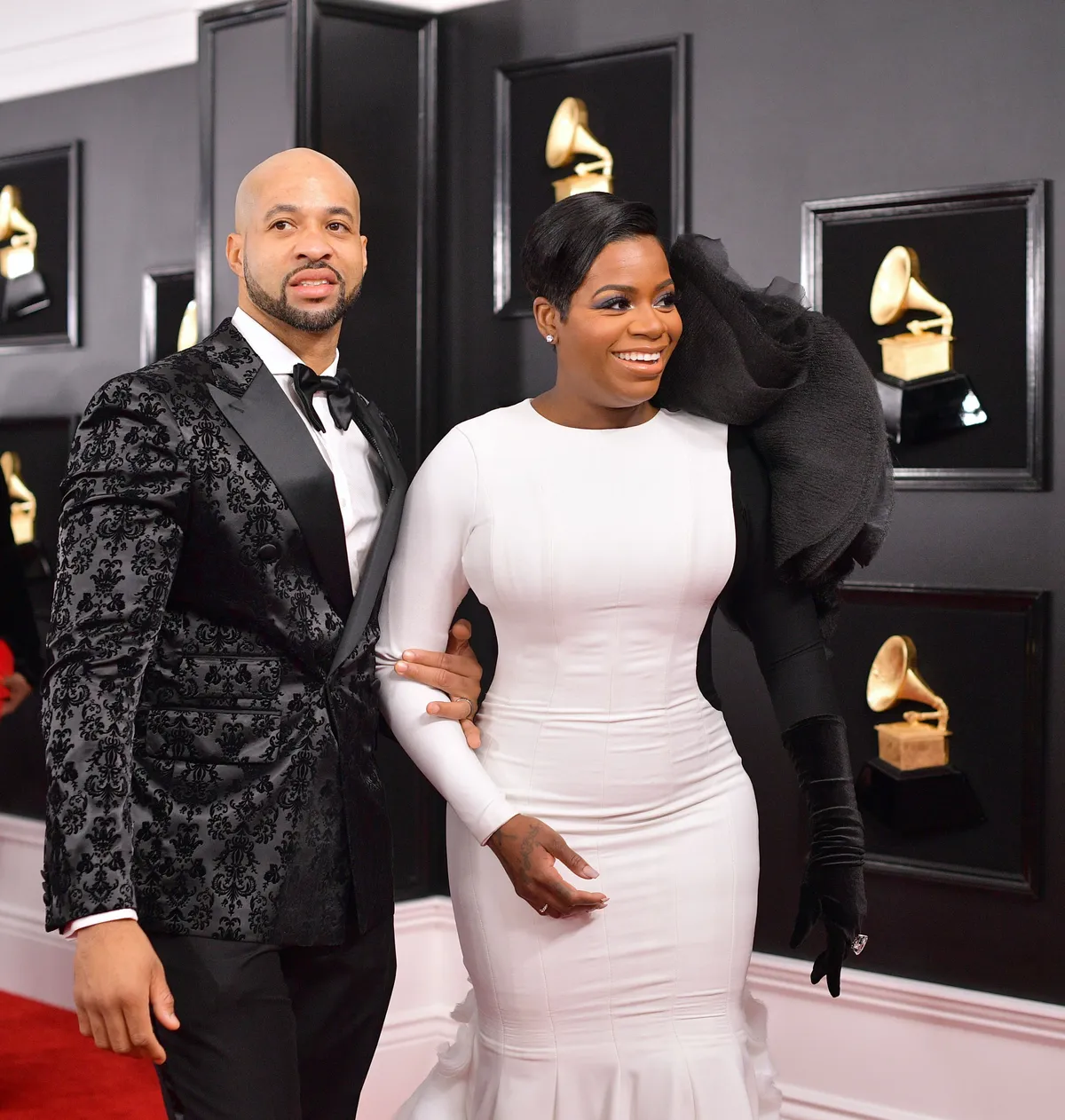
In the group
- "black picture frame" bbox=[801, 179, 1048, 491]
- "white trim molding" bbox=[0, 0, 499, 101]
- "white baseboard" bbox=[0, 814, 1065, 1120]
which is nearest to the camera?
"black picture frame" bbox=[801, 179, 1048, 491]

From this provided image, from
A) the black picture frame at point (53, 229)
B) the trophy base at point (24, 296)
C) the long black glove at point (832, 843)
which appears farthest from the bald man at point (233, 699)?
the trophy base at point (24, 296)

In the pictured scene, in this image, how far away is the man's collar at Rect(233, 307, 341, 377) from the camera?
2.10 metres

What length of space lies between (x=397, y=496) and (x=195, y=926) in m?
0.68

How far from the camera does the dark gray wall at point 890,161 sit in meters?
2.94

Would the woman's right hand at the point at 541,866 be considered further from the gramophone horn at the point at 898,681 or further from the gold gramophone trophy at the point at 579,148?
the gold gramophone trophy at the point at 579,148

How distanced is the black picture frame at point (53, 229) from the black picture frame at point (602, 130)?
1.49 m

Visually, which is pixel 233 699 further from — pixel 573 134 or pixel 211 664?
pixel 573 134

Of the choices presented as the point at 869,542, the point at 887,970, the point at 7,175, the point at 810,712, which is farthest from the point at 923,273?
the point at 7,175

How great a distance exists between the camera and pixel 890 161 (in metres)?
3.08

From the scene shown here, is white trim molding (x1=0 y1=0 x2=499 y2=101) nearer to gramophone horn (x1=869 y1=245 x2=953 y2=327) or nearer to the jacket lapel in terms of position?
gramophone horn (x1=869 y1=245 x2=953 y2=327)

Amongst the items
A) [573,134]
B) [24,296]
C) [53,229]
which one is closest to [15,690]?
[24,296]

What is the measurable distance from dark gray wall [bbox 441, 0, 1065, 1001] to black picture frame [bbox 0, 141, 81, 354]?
154 cm

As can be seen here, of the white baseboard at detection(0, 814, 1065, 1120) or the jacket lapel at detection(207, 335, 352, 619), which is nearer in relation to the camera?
the jacket lapel at detection(207, 335, 352, 619)

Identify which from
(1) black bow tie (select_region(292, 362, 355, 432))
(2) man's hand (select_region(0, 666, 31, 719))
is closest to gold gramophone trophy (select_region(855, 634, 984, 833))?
(1) black bow tie (select_region(292, 362, 355, 432))
